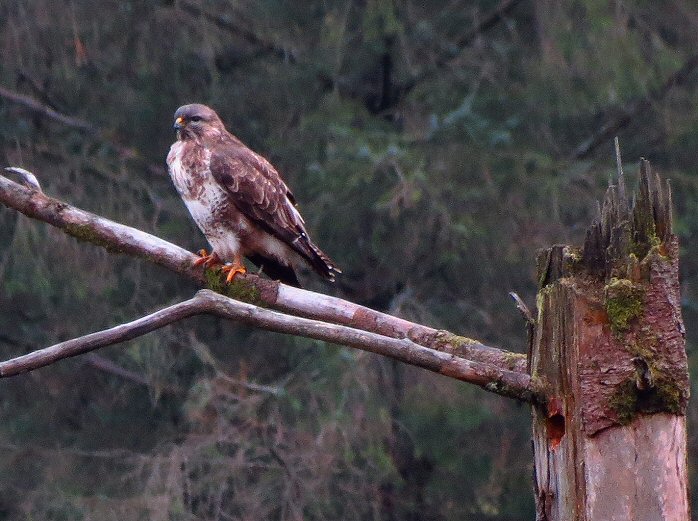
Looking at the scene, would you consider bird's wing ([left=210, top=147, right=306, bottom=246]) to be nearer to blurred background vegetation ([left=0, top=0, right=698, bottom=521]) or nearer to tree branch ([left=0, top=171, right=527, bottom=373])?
tree branch ([left=0, top=171, right=527, bottom=373])

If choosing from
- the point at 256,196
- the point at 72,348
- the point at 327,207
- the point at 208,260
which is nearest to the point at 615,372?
the point at 72,348

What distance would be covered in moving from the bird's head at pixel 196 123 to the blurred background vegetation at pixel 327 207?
4047 millimetres

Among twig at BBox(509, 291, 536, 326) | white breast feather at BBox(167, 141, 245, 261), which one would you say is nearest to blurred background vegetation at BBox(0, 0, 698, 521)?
white breast feather at BBox(167, 141, 245, 261)

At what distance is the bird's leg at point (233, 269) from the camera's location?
4291 millimetres

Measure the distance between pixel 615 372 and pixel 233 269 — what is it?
201 centimetres

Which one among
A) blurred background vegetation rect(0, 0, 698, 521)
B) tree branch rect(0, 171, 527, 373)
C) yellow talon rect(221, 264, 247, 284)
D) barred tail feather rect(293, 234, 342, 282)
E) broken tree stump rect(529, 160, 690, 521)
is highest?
blurred background vegetation rect(0, 0, 698, 521)

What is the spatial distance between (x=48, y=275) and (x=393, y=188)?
2729 millimetres

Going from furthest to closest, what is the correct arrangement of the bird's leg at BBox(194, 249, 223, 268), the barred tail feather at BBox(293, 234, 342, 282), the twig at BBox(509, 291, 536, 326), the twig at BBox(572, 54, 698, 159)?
the twig at BBox(572, 54, 698, 159) → the barred tail feather at BBox(293, 234, 342, 282) → the bird's leg at BBox(194, 249, 223, 268) → the twig at BBox(509, 291, 536, 326)

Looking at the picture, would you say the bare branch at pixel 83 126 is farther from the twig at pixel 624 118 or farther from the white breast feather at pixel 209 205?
the white breast feather at pixel 209 205

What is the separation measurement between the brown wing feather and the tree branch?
3.36 ft

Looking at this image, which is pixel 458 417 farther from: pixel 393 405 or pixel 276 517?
pixel 276 517

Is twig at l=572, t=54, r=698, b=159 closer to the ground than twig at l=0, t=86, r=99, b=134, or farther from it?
farther from it

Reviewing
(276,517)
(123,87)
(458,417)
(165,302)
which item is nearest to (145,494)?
(276,517)

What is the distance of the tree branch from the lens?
10.7 feet
